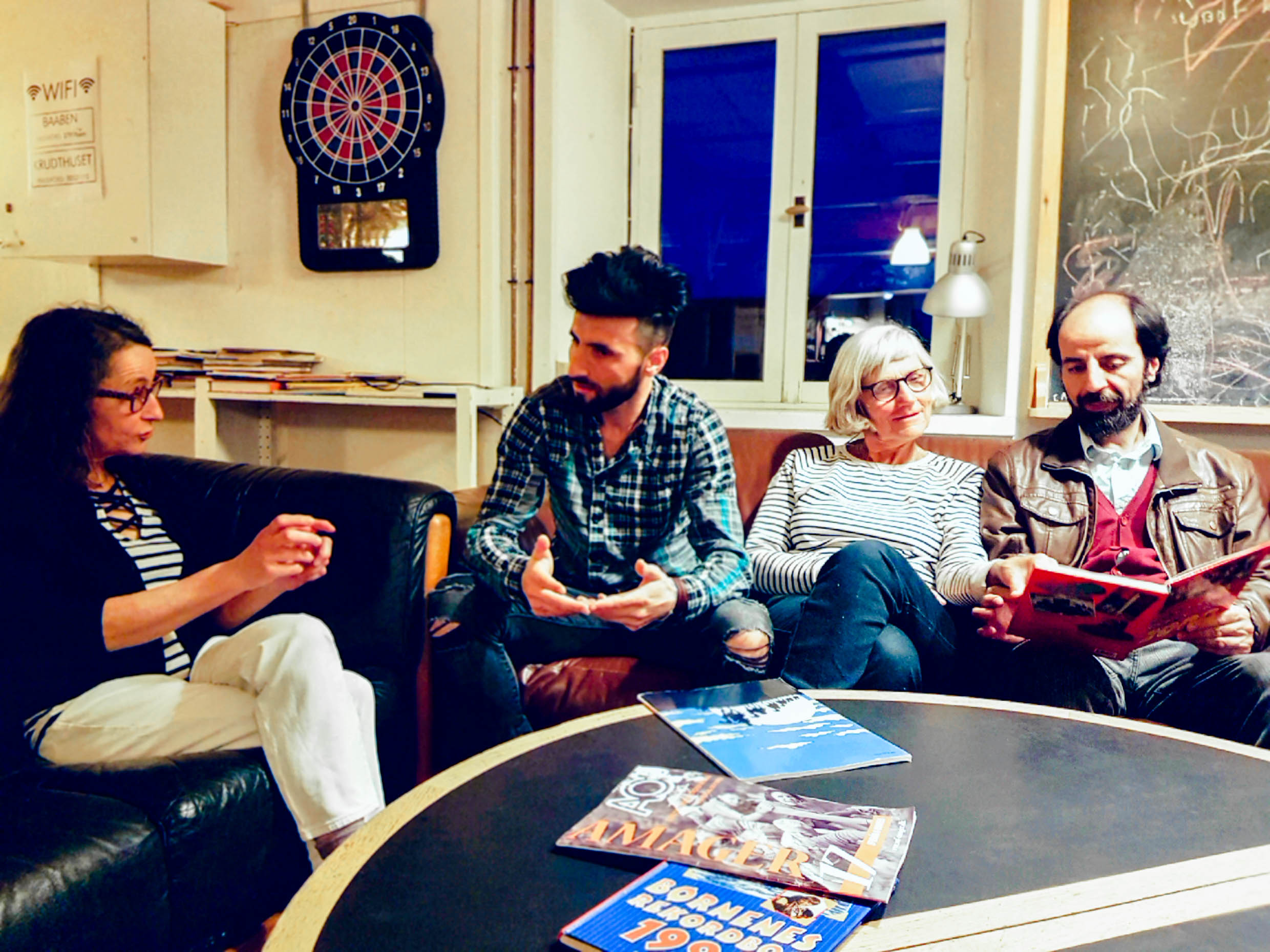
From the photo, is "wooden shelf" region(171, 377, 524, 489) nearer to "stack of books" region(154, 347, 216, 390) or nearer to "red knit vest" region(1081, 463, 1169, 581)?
"stack of books" region(154, 347, 216, 390)

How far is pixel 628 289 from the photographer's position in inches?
71.1

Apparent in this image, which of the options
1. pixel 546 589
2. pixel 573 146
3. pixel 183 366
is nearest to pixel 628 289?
pixel 546 589

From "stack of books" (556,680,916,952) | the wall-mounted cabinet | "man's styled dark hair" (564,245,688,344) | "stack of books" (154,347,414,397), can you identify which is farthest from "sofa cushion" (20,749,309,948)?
the wall-mounted cabinet

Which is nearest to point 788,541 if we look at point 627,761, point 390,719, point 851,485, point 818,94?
point 851,485

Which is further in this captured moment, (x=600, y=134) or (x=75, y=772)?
(x=600, y=134)

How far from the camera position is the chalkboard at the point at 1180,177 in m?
2.31

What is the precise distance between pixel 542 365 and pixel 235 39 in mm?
1588

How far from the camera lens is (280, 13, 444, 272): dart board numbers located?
2.92m

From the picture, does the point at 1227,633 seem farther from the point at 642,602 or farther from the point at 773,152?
the point at 773,152

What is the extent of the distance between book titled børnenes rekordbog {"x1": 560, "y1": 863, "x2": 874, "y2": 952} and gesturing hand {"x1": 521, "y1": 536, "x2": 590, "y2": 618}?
31.9 inches

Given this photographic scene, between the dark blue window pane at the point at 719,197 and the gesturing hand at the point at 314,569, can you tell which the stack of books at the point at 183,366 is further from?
the gesturing hand at the point at 314,569

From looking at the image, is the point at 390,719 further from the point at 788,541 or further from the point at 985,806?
the point at 985,806

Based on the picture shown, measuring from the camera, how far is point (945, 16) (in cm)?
278

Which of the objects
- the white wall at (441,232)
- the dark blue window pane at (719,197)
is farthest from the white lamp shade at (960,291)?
the dark blue window pane at (719,197)
